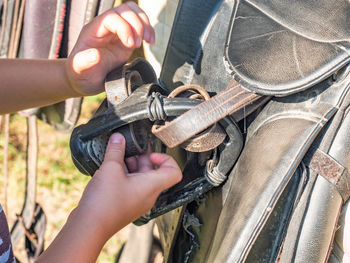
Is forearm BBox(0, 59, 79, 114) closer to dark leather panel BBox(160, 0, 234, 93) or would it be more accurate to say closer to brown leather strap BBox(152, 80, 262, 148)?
dark leather panel BBox(160, 0, 234, 93)

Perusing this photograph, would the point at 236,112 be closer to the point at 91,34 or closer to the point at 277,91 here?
the point at 277,91

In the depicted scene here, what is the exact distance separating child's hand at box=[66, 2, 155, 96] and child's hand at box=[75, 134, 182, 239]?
222 millimetres

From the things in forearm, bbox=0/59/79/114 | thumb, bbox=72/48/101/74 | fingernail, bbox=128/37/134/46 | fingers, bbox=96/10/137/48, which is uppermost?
fingers, bbox=96/10/137/48

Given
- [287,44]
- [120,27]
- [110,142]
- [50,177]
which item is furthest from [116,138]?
[50,177]

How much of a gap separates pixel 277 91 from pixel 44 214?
57.6 inches

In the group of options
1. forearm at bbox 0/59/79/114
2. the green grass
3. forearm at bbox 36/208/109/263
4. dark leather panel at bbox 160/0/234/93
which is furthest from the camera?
the green grass

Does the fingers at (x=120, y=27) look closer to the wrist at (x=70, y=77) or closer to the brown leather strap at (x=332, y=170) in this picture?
the wrist at (x=70, y=77)

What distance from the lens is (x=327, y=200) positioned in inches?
24.9

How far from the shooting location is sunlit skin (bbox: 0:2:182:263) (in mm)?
635

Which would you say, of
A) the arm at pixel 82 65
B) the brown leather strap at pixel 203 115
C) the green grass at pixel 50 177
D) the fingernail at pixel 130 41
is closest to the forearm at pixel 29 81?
the arm at pixel 82 65

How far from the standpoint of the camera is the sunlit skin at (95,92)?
63 cm

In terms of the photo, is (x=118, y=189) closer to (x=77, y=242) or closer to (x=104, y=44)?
(x=77, y=242)

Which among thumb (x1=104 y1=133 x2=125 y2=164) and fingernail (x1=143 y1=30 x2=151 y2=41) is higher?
fingernail (x1=143 y1=30 x2=151 y2=41)

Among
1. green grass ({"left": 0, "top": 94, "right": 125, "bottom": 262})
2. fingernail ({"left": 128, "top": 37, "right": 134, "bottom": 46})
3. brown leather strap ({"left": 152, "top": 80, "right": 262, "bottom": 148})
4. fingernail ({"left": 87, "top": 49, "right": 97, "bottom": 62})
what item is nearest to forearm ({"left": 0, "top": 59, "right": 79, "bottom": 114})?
fingernail ({"left": 87, "top": 49, "right": 97, "bottom": 62})
